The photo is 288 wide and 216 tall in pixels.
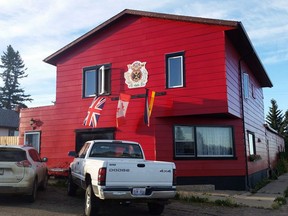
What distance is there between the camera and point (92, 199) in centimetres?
806

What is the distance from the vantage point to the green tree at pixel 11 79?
190 feet

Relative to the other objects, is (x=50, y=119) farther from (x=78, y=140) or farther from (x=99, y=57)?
(x=99, y=57)

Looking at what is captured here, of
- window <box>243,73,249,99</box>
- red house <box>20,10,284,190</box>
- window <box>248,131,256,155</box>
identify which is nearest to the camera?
red house <box>20,10,284,190</box>

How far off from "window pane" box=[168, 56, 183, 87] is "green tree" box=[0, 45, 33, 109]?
4774 cm

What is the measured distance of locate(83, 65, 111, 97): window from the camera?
16.2 metres

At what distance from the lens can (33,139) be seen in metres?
18.2

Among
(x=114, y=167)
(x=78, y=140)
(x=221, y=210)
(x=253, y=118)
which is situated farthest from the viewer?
(x=253, y=118)

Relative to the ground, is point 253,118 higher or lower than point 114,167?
higher

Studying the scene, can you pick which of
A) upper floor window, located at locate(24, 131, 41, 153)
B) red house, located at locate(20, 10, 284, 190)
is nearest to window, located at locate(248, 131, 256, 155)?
red house, located at locate(20, 10, 284, 190)

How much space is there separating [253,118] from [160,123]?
652 cm

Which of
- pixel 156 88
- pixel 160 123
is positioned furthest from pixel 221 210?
pixel 156 88

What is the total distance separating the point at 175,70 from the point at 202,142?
327 cm

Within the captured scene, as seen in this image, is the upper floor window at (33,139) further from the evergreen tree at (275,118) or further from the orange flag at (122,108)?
the evergreen tree at (275,118)

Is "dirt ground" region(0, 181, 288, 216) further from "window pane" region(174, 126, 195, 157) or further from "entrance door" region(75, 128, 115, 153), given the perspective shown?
"entrance door" region(75, 128, 115, 153)
